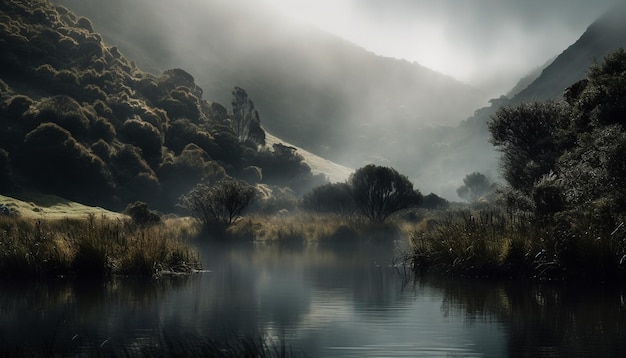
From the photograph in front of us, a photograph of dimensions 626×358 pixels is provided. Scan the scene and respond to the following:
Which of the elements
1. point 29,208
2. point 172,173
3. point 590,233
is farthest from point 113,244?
point 172,173

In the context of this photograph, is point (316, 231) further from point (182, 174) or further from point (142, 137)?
point (142, 137)

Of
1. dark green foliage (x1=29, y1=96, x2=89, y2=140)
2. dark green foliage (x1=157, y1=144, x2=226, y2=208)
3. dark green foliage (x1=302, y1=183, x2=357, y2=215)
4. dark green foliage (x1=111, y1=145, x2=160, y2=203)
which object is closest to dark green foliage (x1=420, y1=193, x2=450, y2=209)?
dark green foliage (x1=302, y1=183, x2=357, y2=215)

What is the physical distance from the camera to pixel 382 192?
7619 centimetres

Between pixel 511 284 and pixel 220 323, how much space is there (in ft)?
37.9

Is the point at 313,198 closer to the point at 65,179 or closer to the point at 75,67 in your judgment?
the point at 65,179

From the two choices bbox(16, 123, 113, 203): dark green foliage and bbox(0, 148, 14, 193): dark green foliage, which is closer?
bbox(0, 148, 14, 193): dark green foliage

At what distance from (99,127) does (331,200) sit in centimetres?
4344

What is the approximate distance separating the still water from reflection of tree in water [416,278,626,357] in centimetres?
3

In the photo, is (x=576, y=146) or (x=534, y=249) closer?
(x=534, y=249)

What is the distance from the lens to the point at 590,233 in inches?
943

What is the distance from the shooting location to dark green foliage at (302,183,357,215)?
90500 mm

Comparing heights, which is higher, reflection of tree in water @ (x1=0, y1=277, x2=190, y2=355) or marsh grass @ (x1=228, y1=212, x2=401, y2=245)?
marsh grass @ (x1=228, y1=212, x2=401, y2=245)

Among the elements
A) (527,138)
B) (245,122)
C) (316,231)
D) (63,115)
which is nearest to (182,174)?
(63,115)

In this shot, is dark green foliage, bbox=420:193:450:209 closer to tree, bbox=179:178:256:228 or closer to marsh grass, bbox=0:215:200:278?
tree, bbox=179:178:256:228
